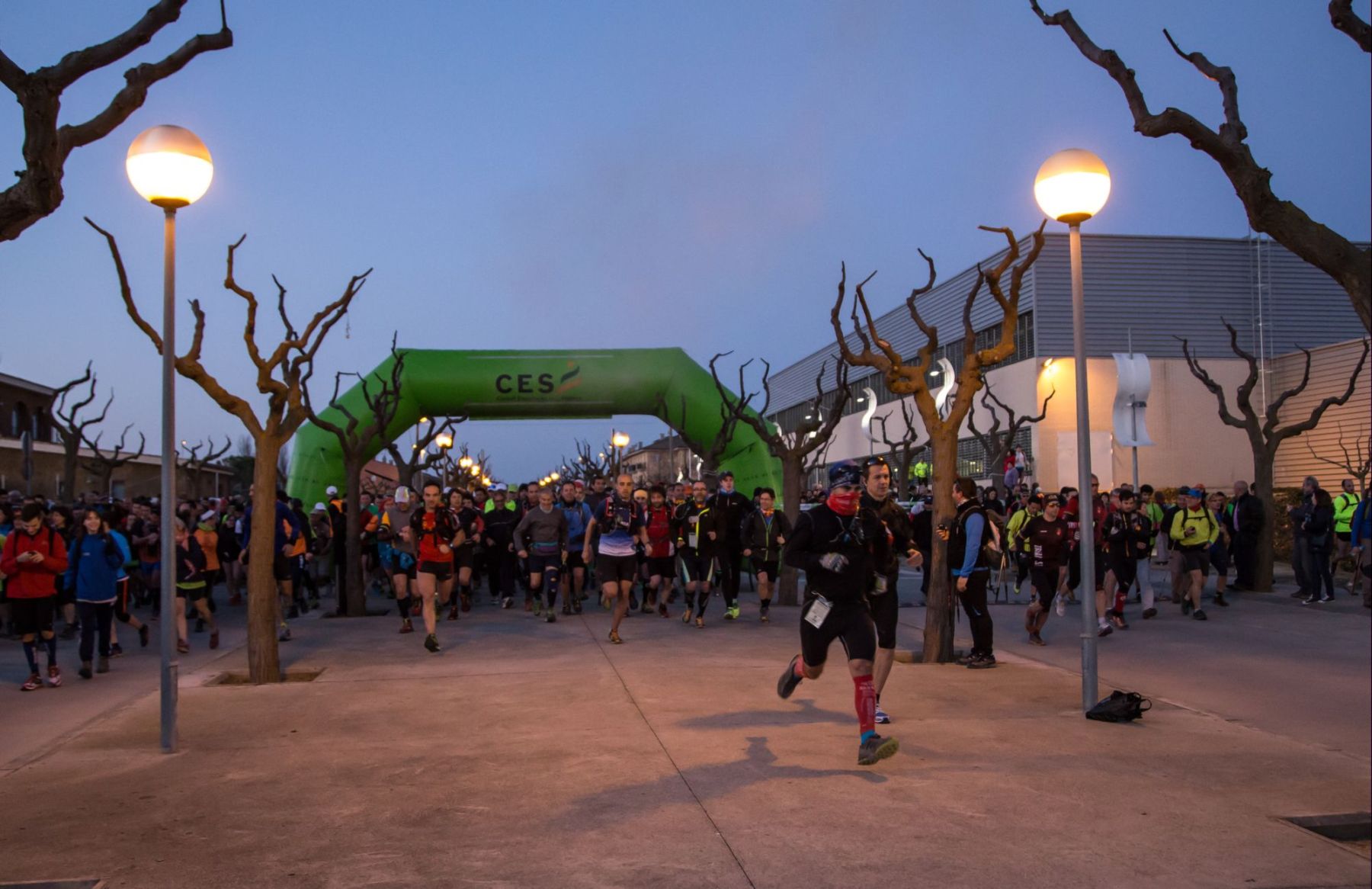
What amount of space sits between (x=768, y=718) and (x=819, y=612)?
4.98 feet

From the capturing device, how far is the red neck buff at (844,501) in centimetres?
729

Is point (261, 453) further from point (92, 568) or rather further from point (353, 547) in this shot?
point (353, 547)

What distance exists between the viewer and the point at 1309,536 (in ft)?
54.9

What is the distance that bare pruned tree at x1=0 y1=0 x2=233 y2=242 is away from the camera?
555cm

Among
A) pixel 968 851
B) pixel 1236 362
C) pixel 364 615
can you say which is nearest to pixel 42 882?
pixel 968 851

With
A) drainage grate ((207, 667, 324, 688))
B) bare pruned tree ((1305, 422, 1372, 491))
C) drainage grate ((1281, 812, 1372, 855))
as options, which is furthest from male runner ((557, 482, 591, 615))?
bare pruned tree ((1305, 422, 1372, 491))

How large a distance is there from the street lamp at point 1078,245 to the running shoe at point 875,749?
2.40 meters

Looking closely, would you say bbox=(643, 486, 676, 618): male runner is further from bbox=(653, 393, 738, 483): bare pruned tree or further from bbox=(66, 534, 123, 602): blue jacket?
bbox=(653, 393, 738, 483): bare pruned tree

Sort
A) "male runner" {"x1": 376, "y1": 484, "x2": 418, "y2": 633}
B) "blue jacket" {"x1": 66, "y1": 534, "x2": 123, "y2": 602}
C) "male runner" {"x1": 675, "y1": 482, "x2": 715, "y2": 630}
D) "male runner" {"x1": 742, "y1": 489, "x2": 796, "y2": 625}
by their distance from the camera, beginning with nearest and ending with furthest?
"blue jacket" {"x1": 66, "y1": 534, "x2": 123, "y2": 602}, "male runner" {"x1": 376, "y1": 484, "x2": 418, "y2": 633}, "male runner" {"x1": 742, "y1": 489, "x2": 796, "y2": 625}, "male runner" {"x1": 675, "y1": 482, "x2": 715, "y2": 630}

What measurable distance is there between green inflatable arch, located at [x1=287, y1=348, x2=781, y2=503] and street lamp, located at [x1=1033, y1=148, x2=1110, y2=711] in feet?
50.9

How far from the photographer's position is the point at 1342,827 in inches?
216

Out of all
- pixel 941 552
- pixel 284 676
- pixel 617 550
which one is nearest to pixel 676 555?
pixel 617 550

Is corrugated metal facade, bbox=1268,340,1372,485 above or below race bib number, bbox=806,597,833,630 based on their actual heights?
above

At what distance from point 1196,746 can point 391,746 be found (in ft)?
16.6
